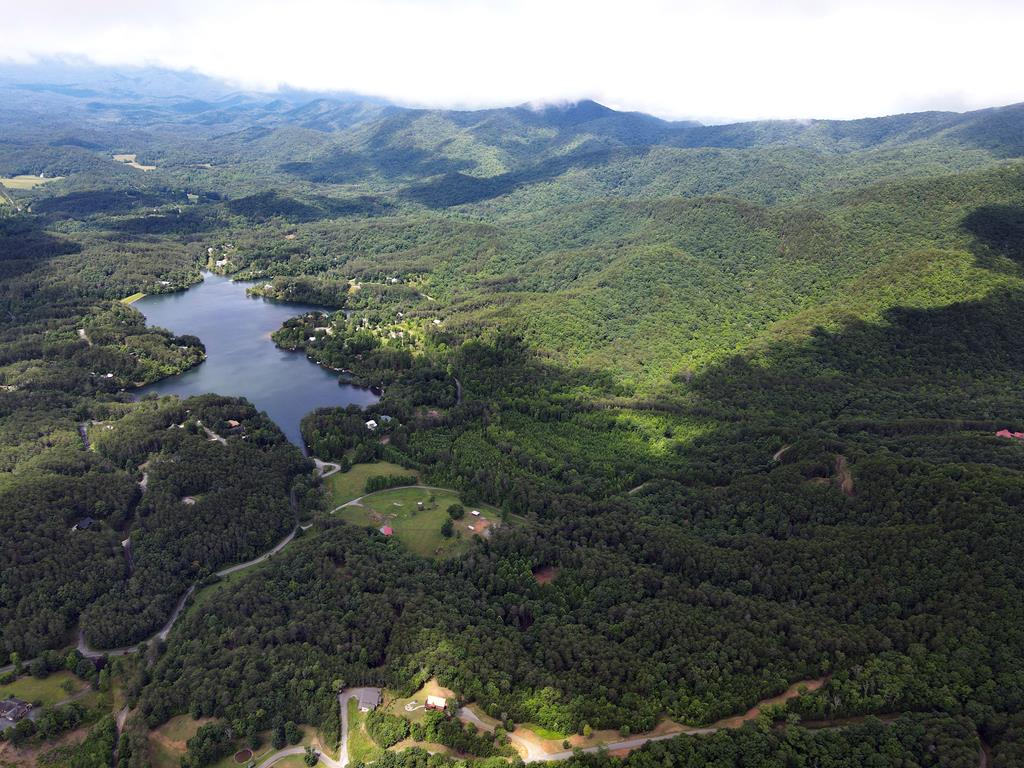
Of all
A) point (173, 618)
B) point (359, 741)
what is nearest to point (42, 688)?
point (173, 618)

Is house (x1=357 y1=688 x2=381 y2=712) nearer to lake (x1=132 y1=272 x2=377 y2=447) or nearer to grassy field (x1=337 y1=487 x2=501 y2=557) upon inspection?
grassy field (x1=337 y1=487 x2=501 y2=557)

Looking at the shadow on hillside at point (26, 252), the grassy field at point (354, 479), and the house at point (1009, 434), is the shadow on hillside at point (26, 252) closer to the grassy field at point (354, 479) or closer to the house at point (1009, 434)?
the grassy field at point (354, 479)

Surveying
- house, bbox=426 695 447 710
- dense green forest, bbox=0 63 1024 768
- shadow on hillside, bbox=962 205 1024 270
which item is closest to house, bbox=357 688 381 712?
dense green forest, bbox=0 63 1024 768

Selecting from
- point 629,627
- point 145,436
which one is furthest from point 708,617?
point 145,436

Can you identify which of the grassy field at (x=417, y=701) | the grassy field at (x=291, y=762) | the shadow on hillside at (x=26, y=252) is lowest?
the grassy field at (x=291, y=762)

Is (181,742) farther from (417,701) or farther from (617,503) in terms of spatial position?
(617,503)

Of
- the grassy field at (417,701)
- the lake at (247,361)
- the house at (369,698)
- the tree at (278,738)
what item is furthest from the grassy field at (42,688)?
the lake at (247,361)
